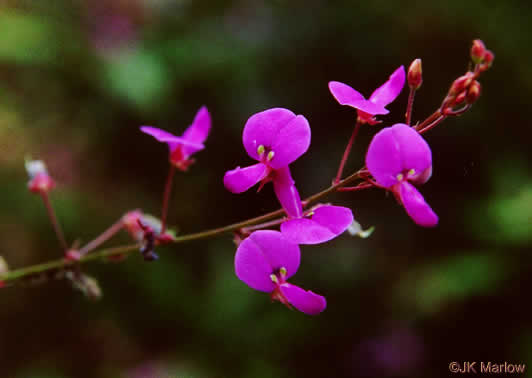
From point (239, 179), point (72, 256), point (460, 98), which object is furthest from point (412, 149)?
point (72, 256)

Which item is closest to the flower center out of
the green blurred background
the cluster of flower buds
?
the cluster of flower buds

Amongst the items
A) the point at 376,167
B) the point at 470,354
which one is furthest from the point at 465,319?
the point at 376,167

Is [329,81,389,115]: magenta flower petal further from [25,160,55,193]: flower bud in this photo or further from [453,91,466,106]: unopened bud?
[25,160,55,193]: flower bud

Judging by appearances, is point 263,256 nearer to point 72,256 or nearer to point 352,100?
point 352,100

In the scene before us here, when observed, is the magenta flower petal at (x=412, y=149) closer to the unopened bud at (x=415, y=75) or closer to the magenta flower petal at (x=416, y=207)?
the magenta flower petal at (x=416, y=207)

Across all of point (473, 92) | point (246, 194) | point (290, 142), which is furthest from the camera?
point (246, 194)

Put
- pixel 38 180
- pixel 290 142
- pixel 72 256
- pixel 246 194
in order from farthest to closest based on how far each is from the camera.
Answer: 1. pixel 246 194
2. pixel 38 180
3. pixel 72 256
4. pixel 290 142
